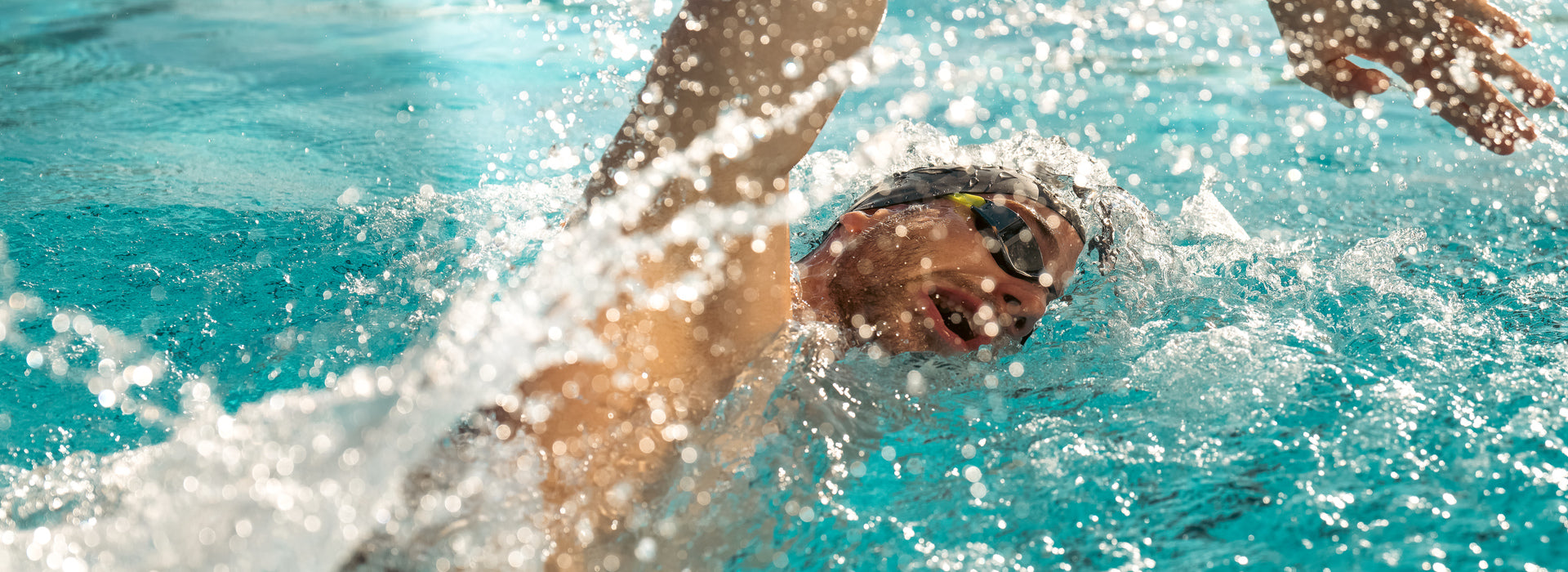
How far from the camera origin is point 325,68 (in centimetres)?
556

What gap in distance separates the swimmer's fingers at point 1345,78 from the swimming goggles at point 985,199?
683 mm

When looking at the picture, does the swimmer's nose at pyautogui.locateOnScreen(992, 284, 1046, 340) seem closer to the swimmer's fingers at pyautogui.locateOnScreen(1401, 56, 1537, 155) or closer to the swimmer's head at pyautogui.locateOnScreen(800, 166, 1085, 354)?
the swimmer's head at pyautogui.locateOnScreen(800, 166, 1085, 354)

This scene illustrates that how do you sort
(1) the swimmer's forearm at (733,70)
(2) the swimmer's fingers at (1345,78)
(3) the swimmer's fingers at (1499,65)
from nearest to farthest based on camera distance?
1. (1) the swimmer's forearm at (733,70)
2. (3) the swimmer's fingers at (1499,65)
3. (2) the swimmer's fingers at (1345,78)

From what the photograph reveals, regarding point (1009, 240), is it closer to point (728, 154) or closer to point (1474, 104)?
point (1474, 104)

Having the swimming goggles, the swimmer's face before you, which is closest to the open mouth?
the swimmer's face

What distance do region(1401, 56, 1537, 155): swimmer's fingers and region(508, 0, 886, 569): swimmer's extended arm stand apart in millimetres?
1042

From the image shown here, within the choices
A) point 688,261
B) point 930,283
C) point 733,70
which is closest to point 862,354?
point 930,283

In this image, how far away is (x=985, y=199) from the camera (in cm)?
243

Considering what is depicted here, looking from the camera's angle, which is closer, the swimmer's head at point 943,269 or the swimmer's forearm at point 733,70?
the swimmer's forearm at point 733,70

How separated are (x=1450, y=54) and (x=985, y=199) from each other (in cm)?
100

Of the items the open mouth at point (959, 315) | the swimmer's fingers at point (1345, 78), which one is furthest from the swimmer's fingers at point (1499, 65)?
the open mouth at point (959, 315)

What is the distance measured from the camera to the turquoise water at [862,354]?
1461 mm

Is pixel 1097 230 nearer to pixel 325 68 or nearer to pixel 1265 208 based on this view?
pixel 1265 208

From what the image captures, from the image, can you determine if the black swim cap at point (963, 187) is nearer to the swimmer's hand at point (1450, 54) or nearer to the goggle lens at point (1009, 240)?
the goggle lens at point (1009, 240)
